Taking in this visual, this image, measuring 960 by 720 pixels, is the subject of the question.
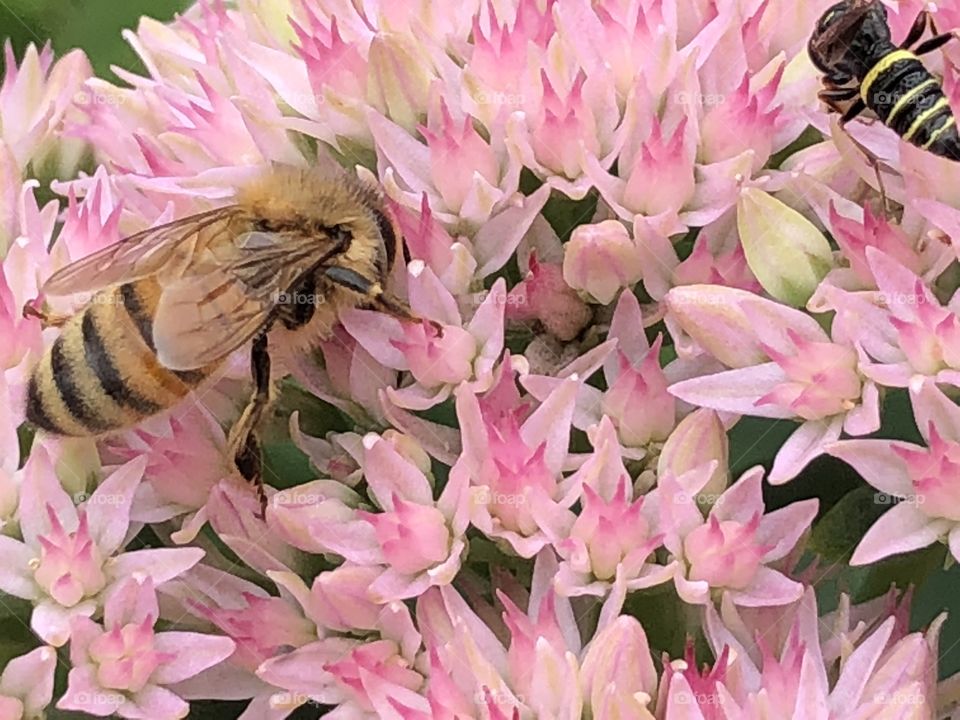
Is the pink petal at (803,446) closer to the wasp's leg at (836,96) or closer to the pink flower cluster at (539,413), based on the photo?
the pink flower cluster at (539,413)

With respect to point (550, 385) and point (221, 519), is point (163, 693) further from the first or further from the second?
point (550, 385)

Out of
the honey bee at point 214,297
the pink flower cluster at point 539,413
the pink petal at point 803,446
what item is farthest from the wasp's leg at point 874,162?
the honey bee at point 214,297

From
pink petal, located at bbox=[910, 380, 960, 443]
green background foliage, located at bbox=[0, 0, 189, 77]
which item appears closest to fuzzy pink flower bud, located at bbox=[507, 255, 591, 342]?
pink petal, located at bbox=[910, 380, 960, 443]

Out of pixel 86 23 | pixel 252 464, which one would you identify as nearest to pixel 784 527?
pixel 252 464

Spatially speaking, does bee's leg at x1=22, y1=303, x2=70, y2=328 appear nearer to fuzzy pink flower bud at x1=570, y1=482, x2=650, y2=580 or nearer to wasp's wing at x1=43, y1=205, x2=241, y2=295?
wasp's wing at x1=43, y1=205, x2=241, y2=295

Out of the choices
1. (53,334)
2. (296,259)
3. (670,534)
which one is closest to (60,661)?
(53,334)

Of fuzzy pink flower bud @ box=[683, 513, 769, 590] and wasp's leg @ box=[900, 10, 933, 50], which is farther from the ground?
wasp's leg @ box=[900, 10, 933, 50]
